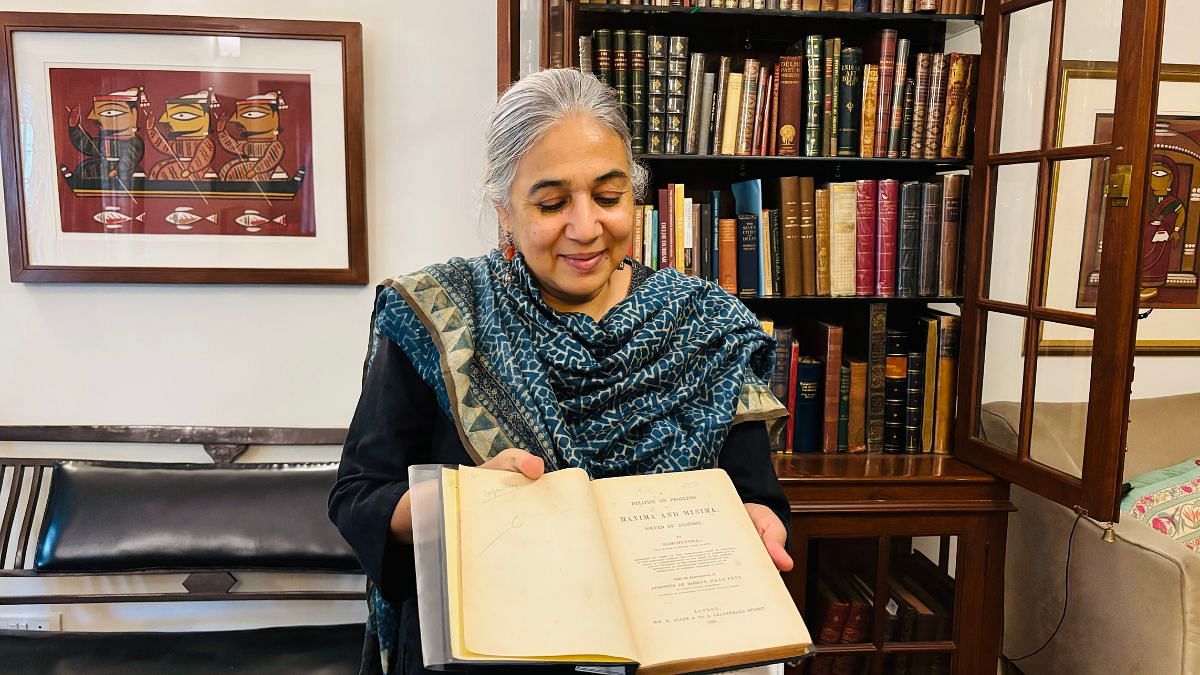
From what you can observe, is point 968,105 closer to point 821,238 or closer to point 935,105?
point 935,105

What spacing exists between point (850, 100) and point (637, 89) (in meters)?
0.52

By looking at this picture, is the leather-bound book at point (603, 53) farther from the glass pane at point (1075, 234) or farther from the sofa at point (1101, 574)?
the sofa at point (1101, 574)

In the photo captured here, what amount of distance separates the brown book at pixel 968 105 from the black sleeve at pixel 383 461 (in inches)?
60.5

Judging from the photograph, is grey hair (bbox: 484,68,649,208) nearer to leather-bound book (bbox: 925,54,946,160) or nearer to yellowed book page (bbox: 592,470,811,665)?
yellowed book page (bbox: 592,470,811,665)

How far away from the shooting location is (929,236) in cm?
202

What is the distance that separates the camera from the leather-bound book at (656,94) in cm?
191

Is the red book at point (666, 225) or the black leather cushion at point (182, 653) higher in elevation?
the red book at point (666, 225)

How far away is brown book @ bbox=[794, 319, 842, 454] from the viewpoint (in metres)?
2.03

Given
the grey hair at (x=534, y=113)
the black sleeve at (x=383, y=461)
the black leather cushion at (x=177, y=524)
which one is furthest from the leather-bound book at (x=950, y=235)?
the black leather cushion at (x=177, y=524)

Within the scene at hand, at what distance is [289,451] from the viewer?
7.27 ft

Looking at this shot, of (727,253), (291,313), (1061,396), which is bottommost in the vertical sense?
(1061,396)

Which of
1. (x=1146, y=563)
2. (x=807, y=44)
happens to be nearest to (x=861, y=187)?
(x=807, y=44)

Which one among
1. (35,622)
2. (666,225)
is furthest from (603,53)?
(35,622)

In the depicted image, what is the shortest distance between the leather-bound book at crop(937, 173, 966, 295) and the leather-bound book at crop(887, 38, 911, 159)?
0.15 meters
